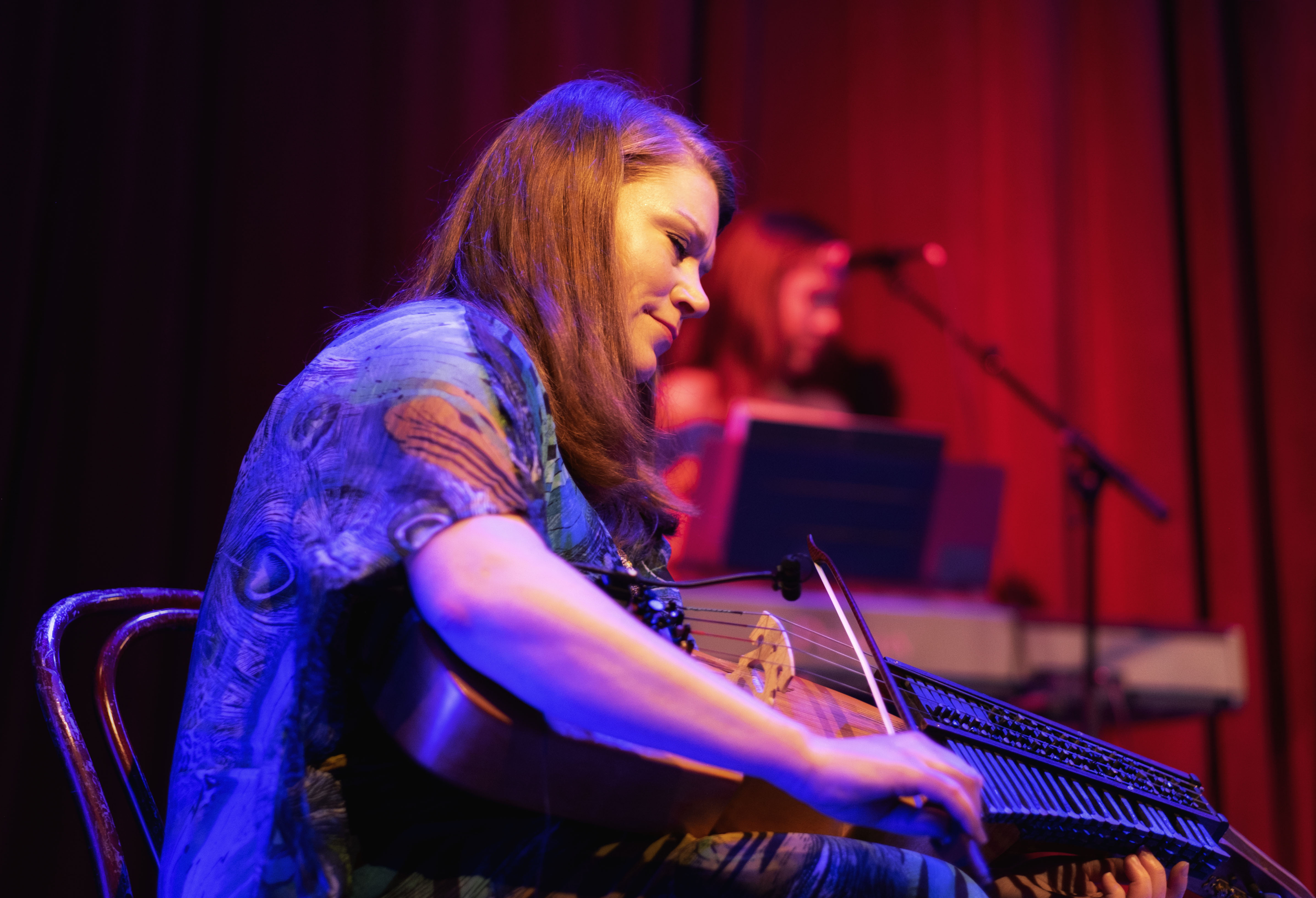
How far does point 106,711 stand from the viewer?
1208 millimetres

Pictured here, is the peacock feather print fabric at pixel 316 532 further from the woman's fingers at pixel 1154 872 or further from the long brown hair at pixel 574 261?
the woman's fingers at pixel 1154 872

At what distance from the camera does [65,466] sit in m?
2.01

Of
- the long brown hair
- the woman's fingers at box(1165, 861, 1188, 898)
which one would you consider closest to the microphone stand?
the woman's fingers at box(1165, 861, 1188, 898)

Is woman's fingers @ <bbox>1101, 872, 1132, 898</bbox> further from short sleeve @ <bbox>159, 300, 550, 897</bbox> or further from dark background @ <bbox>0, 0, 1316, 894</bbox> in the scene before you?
dark background @ <bbox>0, 0, 1316, 894</bbox>

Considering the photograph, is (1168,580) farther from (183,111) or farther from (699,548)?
(183,111)

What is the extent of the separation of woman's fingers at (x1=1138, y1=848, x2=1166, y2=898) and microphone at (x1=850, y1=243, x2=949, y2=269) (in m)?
2.32

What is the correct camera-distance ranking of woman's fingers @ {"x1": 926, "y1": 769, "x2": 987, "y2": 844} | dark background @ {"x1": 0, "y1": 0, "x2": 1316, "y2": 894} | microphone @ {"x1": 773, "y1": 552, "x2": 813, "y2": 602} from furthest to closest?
dark background @ {"x1": 0, "y1": 0, "x2": 1316, "y2": 894} → microphone @ {"x1": 773, "y1": 552, "x2": 813, "y2": 602} → woman's fingers @ {"x1": 926, "y1": 769, "x2": 987, "y2": 844}

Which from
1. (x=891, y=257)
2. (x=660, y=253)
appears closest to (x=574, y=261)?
(x=660, y=253)

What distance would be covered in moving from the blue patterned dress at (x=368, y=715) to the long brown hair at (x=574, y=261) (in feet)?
0.54

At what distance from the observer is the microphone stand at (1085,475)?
8.96ft

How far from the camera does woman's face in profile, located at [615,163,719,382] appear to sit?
125cm

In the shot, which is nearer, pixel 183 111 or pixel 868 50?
pixel 183 111

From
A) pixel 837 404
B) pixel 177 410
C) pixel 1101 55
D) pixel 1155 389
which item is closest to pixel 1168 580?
pixel 1155 389

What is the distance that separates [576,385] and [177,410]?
1293 millimetres
